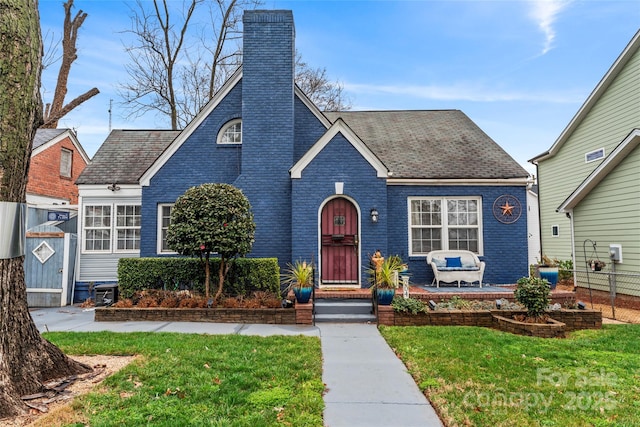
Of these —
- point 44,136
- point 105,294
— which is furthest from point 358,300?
point 44,136

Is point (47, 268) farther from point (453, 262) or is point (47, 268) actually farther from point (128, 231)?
point (453, 262)

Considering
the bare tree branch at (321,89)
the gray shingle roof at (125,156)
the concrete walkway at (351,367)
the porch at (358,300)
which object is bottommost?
the concrete walkway at (351,367)

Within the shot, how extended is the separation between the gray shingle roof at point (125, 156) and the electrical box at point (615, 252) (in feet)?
47.1

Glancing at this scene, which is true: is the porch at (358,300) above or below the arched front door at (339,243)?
below

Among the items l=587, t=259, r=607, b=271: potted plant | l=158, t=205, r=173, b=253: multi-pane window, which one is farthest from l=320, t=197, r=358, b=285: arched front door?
l=587, t=259, r=607, b=271: potted plant

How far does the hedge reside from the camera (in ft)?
29.4

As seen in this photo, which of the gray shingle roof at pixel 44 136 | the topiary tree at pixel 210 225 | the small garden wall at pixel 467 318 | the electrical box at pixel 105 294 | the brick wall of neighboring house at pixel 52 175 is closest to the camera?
the small garden wall at pixel 467 318

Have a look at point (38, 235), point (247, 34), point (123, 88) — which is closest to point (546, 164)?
point (247, 34)

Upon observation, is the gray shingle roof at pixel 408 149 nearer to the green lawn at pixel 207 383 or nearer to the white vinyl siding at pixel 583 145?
the white vinyl siding at pixel 583 145

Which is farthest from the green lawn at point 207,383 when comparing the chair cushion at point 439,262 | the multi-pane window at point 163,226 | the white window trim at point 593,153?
the white window trim at point 593,153

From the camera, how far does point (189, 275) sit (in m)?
9.14

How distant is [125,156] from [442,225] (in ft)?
34.7

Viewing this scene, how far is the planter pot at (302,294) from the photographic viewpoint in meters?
7.64

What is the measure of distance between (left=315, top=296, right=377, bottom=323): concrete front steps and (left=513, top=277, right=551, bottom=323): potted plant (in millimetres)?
2964
